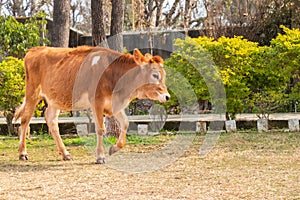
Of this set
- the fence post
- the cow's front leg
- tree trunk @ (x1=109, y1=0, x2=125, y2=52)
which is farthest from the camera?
the fence post

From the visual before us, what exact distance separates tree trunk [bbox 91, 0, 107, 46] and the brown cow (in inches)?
87.0

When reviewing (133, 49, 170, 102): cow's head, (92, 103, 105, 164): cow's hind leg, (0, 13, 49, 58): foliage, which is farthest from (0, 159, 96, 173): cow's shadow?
(0, 13, 49, 58): foliage

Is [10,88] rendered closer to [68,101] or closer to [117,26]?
[117,26]

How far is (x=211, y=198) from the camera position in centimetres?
550

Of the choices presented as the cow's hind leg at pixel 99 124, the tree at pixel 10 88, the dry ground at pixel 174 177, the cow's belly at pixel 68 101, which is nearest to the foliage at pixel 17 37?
the tree at pixel 10 88

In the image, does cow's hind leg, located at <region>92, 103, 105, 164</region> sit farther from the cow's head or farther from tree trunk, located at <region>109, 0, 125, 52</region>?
tree trunk, located at <region>109, 0, 125, 52</region>

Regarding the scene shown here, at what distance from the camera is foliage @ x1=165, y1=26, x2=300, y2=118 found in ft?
39.6

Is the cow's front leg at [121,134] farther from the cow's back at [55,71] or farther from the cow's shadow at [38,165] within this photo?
the cow's back at [55,71]

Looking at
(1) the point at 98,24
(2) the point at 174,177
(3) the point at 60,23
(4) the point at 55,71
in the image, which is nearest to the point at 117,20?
(1) the point at 98,24

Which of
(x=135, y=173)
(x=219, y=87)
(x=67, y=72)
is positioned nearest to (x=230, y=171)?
(x=135, y=173)

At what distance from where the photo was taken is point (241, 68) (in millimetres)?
12383

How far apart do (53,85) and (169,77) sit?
14.8 feet

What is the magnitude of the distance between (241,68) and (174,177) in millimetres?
6171

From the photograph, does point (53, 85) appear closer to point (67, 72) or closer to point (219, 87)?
point (67, 72)
